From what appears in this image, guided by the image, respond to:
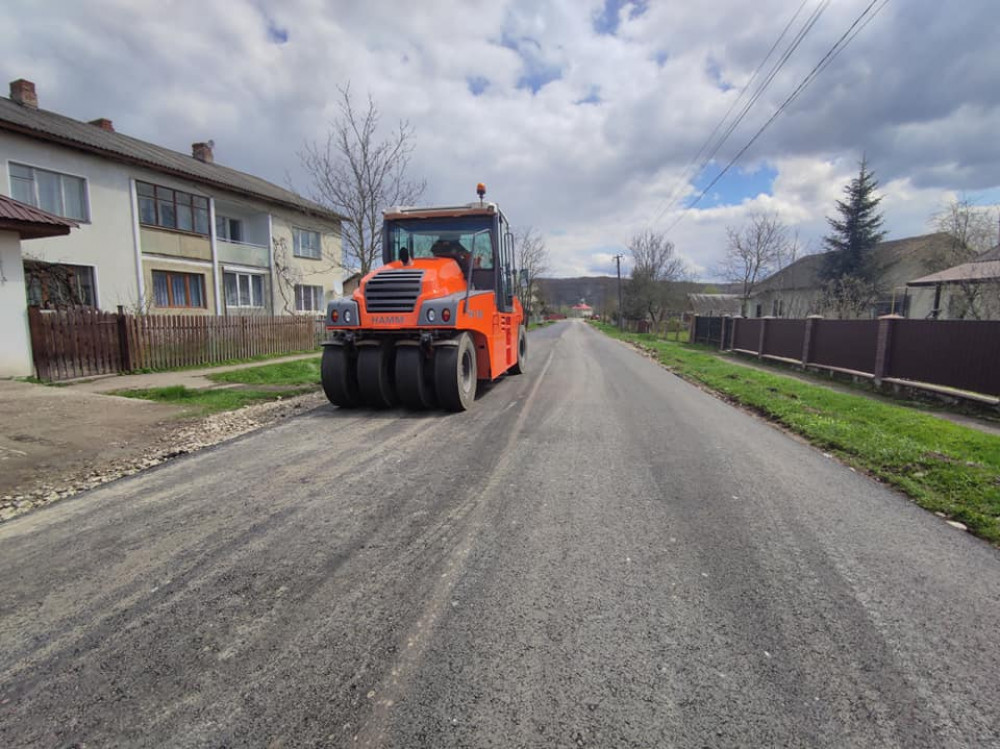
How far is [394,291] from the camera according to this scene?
7.37m

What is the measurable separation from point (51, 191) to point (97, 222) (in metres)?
1.38

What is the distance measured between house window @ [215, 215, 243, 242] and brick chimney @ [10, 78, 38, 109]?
22.7 feet

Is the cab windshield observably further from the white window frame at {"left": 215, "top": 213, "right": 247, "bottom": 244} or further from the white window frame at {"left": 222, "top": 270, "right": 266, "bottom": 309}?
the white window frame at {"left": 215, "top": 213, "right": 247, "bottom": 244}

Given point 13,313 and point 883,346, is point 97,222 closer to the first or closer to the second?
point 13,313

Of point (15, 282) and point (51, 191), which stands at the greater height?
point (51, 191)

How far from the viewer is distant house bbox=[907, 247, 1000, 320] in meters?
15.4

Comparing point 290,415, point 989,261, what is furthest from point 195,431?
point 989,261

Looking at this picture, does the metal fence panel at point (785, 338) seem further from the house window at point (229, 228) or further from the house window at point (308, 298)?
the house window at point (229, 228)

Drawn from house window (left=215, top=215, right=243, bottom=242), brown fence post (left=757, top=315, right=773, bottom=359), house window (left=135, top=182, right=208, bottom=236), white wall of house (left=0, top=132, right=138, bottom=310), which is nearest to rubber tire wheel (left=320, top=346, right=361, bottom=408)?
white wall of house (left=0, top=132, right=138, bottom=310)

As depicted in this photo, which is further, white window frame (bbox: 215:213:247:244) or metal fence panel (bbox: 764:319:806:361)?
white window frame (bbox: 215:213:247:244)

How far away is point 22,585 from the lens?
2832 millimetres

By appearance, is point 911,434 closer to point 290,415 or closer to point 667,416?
point 667,416

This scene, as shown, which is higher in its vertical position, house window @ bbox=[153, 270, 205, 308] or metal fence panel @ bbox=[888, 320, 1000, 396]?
house window @ bbox=[153, 270, 205, 308]

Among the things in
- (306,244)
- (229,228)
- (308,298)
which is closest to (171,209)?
(229,228)
